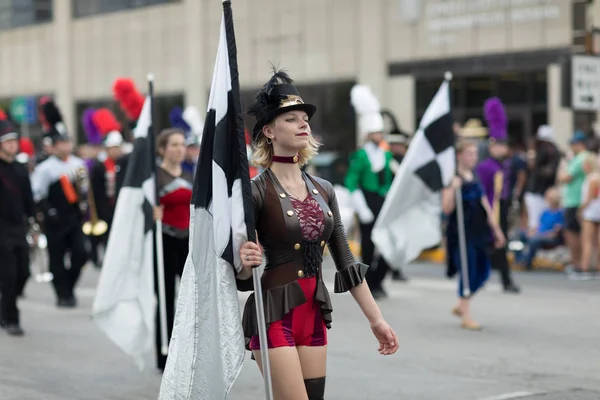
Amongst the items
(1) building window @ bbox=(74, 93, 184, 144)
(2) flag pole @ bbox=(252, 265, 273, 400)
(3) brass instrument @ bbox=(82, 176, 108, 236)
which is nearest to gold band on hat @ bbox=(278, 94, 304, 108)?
(2) flag pole @ bbox=(252, 265, 273, 400)

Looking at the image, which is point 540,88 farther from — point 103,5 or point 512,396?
point 103,5

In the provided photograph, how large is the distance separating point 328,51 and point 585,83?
14.2 metres

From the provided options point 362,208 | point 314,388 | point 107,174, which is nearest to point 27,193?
point 362,208

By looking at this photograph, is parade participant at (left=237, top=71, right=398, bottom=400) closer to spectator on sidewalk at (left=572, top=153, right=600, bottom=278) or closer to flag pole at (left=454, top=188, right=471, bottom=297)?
flag pole at (left=454, top=188, right=471, bottom=297)

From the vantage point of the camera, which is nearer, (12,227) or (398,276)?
(12,227)

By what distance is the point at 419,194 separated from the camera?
11.4m

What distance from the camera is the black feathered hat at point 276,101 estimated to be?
5062 millimetres

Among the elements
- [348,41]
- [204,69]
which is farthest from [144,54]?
[348,41]

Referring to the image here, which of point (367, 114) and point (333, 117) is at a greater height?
point (367, 114)

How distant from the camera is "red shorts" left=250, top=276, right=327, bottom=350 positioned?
4918 mm

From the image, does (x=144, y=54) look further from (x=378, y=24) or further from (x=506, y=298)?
(x=506, y=298)

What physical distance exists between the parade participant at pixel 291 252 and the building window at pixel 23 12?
38.9m

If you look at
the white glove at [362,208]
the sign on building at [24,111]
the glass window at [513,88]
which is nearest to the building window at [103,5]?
the sign on building at [24,111]

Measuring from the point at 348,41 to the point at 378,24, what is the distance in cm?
129
